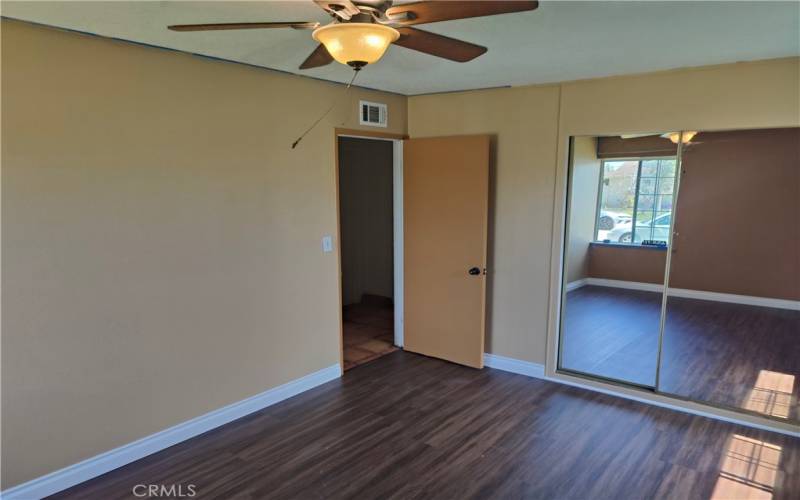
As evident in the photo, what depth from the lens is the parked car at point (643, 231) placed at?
3.83 metres

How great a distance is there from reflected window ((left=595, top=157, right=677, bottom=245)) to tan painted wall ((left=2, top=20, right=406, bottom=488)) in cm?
266

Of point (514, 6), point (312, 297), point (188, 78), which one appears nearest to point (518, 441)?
point (312, 297)

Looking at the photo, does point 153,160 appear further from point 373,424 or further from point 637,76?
point 637,76

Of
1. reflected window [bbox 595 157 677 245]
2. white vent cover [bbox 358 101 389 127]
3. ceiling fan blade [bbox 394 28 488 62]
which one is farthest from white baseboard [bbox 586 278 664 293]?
ceiling fan blade [bbox 394 28 488 62]

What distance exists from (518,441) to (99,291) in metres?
2.67

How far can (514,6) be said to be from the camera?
1391mm

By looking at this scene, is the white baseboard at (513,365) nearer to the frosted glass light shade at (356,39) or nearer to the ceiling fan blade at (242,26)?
the frosted glass light shade at (356,39)

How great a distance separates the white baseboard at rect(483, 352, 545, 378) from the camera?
3.81 metres

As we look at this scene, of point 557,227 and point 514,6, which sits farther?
point 557,227

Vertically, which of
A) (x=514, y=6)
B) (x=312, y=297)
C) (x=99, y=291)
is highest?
(x=514, y=6)

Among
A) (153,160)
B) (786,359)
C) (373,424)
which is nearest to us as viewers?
→ (153,160)

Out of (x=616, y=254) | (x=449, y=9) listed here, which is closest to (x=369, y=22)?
(x=449, y=9)

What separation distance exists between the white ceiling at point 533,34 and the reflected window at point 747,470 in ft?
7.82

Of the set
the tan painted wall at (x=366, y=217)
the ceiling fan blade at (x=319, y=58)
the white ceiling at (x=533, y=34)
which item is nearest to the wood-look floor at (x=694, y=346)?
the white ceiling at (x=533, y=34)
